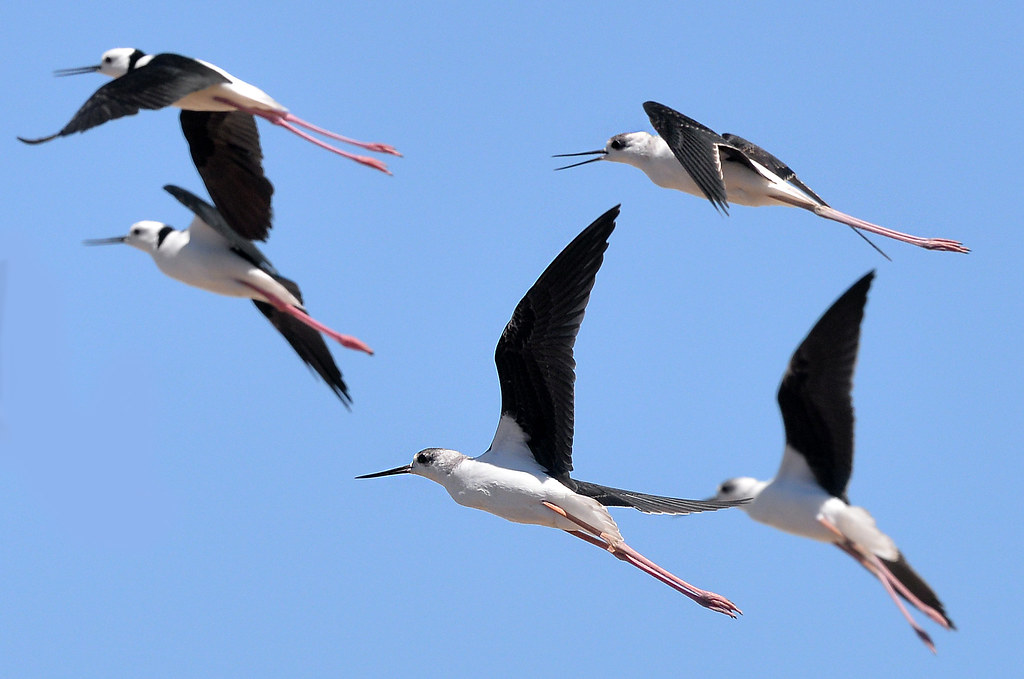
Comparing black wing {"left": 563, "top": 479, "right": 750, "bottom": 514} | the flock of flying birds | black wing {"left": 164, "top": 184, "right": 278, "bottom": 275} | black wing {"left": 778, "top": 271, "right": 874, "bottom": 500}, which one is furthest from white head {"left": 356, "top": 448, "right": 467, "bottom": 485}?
black wing {"left": 778, "top": 271, "right": 874, "bottom": 500}

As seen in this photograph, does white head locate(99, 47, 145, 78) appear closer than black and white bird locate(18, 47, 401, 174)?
No

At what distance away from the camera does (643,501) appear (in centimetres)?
878

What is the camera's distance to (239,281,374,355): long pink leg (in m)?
8.29

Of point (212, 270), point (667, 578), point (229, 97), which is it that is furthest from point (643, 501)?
point (229, 97)

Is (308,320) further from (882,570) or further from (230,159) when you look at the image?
(882,570)

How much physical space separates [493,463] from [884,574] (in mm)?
2204

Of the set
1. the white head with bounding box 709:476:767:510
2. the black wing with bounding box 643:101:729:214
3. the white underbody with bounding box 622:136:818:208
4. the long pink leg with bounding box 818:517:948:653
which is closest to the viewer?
the long pink leg with bounding box 818:517:948:653

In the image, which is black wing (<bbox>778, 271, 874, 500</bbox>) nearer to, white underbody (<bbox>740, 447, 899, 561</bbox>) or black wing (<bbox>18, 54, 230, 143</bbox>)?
white underbody (<bbox>740, 447, 899, 561</bbox>)

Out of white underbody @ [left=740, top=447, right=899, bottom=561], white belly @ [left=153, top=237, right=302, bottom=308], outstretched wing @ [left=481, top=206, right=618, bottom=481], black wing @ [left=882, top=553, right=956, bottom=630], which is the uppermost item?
white belly @ [left=153, top=237, right=302, bottom=308]

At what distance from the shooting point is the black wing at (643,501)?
8.56m

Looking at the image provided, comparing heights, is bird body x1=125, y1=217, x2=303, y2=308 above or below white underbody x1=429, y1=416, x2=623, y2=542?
above

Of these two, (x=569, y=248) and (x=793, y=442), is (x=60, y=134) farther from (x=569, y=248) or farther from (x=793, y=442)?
(x=793, y=442)

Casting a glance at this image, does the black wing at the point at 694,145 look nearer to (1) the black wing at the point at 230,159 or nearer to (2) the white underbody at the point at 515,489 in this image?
(2) the white underbody at the point at 515,489

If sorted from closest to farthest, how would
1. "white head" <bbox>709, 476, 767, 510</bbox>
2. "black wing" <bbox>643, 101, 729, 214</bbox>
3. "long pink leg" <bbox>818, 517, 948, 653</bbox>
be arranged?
1. "long pink leg" <bbox>818, 517, 948, 653</bbox>
2. "white head" <bbox>709, 476, 767, 510</bbox>
3. "black wing" <bbox>643, 101, 729, 214</bbox>
